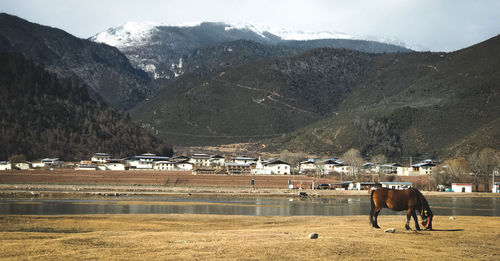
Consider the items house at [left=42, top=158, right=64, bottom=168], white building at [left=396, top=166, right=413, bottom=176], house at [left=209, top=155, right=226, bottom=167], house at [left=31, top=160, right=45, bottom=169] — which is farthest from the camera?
house at [left=209, top=155, right=226, bottom=167]

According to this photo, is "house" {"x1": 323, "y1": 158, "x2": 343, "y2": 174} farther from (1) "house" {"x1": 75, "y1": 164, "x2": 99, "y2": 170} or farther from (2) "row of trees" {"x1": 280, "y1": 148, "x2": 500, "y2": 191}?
(1) "house" {"x1": 75, "y1": 164, "x2": 99, "y2": 170}

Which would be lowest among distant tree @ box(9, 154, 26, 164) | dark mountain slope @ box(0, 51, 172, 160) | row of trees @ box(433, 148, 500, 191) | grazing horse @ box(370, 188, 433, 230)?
grazing horse @ box(370, 188, 433, 230)

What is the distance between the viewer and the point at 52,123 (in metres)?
164

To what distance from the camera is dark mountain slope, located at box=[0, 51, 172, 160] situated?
498 ft

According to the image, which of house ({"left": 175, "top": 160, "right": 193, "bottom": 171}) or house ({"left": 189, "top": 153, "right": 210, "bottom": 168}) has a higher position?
house ({"left": 189, "top": 153, "right": 210, "bottom": 168})

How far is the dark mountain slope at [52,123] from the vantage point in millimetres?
151750

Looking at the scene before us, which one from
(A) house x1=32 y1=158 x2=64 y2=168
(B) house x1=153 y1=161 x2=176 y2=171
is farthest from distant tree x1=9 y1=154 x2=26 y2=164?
(B) house x1=153 y1=161 x2=176 y2=171

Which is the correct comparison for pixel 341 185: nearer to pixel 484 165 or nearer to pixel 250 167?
pixel 484 165

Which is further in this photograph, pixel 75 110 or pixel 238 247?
pixel 75 110

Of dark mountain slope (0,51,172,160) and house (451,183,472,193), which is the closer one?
house (451,183,472,193)

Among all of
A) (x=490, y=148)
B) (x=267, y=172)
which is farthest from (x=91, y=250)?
(x=490, y=148)

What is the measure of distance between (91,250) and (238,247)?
20.3 feet

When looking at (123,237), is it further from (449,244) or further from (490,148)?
(490,148)

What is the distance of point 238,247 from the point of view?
22.7 meters
